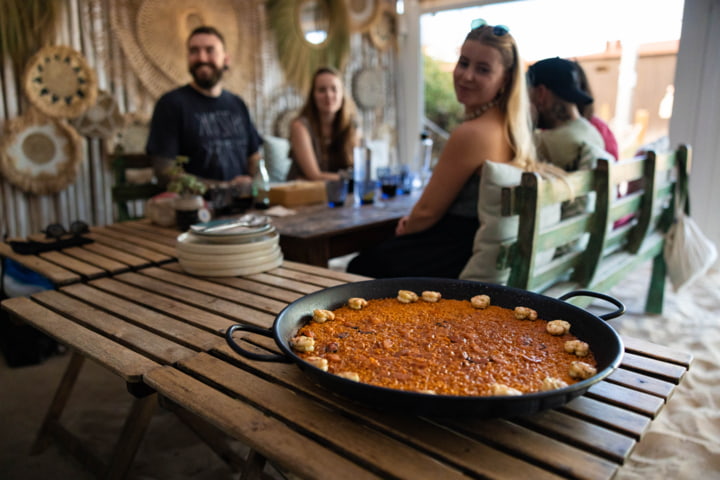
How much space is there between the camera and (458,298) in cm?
110

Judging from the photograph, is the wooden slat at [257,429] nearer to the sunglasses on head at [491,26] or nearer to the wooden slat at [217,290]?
the wooden slat at [217,290]

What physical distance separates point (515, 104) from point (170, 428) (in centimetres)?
171

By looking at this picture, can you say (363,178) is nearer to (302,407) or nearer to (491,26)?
(491,26)

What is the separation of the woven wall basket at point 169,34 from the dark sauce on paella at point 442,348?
10.4 ft

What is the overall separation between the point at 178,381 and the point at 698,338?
8.45ft

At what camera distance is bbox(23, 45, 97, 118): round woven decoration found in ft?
9.87

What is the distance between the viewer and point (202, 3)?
3791 mm

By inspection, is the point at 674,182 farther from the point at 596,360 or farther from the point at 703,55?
the point at 596,360

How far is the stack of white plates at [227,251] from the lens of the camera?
1.44m

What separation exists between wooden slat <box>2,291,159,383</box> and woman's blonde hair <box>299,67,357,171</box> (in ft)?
7.83

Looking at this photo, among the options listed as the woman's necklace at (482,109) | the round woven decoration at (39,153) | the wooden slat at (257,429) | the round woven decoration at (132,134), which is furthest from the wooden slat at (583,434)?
the round woven decoration at (132,134)

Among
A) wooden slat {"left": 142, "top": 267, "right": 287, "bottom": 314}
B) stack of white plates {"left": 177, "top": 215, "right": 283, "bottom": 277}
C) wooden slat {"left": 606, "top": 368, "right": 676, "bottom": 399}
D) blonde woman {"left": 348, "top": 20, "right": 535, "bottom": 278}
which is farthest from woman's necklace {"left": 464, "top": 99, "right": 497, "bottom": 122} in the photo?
wooden slat {"left": 606, "top": 368, "right": 676, "bottom": 399}

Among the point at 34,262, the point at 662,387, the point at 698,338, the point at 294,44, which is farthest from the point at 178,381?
the point at 294,44

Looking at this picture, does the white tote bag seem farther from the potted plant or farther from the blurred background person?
the potted plant
